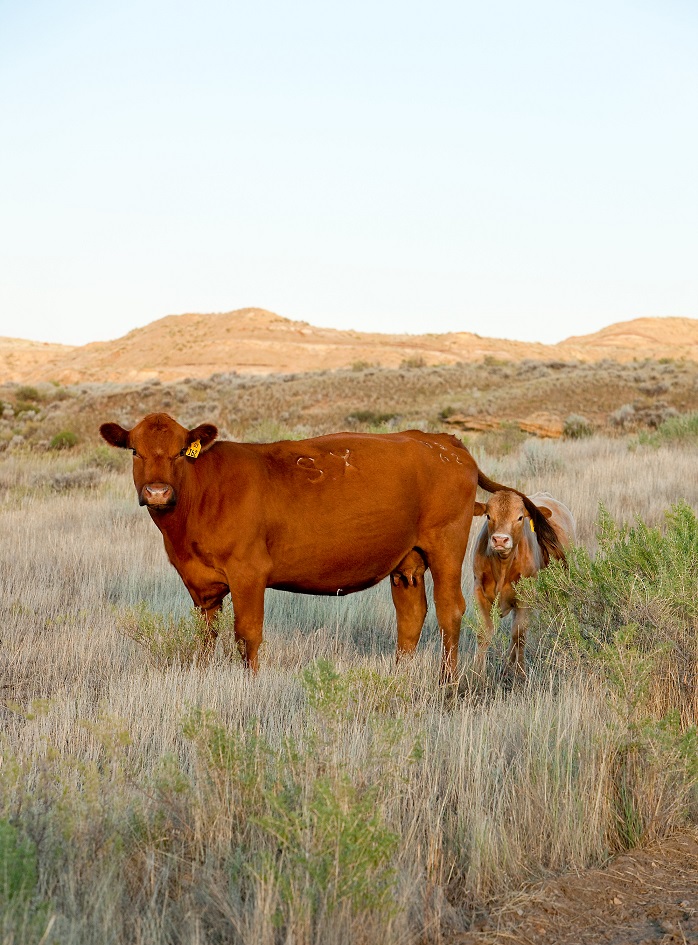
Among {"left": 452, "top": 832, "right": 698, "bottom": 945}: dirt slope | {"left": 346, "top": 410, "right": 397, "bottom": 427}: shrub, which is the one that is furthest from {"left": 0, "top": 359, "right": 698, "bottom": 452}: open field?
{"left": 452, "top": 832, "right": 698, "bottom": 945}: dirt slope

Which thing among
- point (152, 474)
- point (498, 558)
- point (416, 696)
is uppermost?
point (152, 474)

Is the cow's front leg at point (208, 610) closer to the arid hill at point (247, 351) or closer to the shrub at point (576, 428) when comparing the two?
the shrub at point (576, 428)

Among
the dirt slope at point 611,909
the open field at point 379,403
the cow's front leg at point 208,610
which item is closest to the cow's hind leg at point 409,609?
the cow's front leg at point 208,610

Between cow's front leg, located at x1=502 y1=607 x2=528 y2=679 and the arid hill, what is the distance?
189ft

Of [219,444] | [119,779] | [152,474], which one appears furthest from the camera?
[219,444]

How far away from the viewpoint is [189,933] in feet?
9.03

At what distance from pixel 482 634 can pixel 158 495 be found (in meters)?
2.25

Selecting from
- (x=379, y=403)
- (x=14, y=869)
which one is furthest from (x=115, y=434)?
(x=379, y=403)

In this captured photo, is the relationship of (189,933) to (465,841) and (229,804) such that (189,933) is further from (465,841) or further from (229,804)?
(465,841)

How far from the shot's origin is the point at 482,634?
568 centimetres

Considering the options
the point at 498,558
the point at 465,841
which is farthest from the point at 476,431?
the point at 465,841

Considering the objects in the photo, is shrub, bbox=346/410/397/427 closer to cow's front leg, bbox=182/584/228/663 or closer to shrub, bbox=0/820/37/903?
cow's front leg, bbox=182/584/228/663

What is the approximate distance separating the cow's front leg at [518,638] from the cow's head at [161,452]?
251cm

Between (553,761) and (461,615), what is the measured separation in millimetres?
2175
